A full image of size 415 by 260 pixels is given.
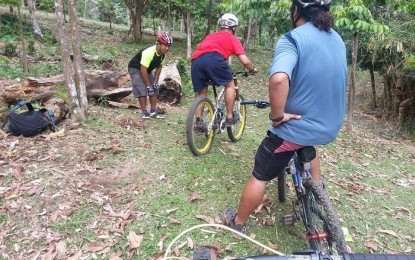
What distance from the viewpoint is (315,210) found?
2.77m

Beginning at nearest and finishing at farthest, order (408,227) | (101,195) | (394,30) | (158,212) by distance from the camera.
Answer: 1. (158,212)
2. (101,195)
3. (408,227)
4. (394,30)

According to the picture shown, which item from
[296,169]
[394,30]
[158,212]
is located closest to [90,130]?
[158,212]

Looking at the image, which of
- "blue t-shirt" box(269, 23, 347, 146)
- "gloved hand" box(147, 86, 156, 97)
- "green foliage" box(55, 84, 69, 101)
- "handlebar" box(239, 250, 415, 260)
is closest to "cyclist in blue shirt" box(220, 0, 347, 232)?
"blue t-shirt" box(269, 23, 347, 146)

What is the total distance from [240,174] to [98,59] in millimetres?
8800

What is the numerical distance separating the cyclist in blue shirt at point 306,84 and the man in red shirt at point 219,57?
1950mm

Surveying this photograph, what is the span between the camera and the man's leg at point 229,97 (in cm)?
491

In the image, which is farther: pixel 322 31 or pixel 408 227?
pixel 408 227

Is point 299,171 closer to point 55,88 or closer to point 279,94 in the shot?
point 279,94

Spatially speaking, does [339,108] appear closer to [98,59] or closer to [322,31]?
[322,31]

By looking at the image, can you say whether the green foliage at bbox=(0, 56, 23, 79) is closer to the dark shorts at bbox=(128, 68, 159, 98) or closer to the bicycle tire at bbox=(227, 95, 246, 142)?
the dark shorts at bbox=(128, 68, 159, 98)

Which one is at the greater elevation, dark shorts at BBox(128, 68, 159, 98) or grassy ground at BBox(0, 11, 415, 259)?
dark shorts at BBox(128, 68, 159, 98)

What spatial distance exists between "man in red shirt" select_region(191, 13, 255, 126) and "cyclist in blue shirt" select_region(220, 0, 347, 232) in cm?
195

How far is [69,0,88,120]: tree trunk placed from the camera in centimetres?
528

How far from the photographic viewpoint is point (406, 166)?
6.33 m
